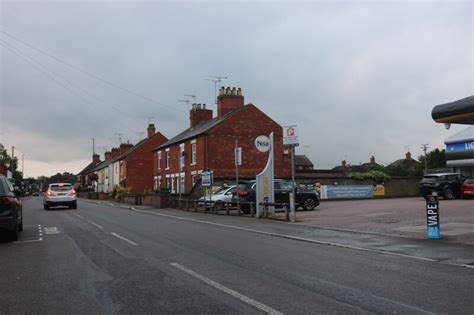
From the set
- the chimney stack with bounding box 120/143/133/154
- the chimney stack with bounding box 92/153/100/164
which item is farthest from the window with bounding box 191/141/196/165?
the chimney stack with bounding box 92/153/100/164

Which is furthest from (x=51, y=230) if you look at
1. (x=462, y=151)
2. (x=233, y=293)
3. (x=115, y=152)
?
(x=115, y=152)

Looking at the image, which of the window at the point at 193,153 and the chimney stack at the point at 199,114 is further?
the chimney stack at the point at 199,114

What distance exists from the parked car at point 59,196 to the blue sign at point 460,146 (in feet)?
98.7

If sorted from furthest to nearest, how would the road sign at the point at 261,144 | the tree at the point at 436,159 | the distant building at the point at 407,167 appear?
the tree at the point at 436,159 < the distant building at the point at 407,167 < the road sign at the point at 261,144

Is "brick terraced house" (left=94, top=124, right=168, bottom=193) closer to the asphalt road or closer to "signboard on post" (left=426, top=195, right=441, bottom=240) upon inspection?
the asphalt road

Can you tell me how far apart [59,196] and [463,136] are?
3152 centimetres

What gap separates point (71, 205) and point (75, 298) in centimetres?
2660

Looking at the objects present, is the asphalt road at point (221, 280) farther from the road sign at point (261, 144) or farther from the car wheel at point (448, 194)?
the car wheel at point (448, 194)

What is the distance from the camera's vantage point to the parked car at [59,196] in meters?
30.0

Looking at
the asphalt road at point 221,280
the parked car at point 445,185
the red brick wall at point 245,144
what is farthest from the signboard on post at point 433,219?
the red brick wall at point 245,144

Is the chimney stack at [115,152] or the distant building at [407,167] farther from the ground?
the chimney stack at [115,152]

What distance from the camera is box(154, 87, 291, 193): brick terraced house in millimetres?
39000

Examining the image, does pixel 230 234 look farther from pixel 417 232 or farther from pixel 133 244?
pixel 417 232

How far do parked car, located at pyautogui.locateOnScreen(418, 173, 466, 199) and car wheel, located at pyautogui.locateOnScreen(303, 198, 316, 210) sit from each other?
10.2m
